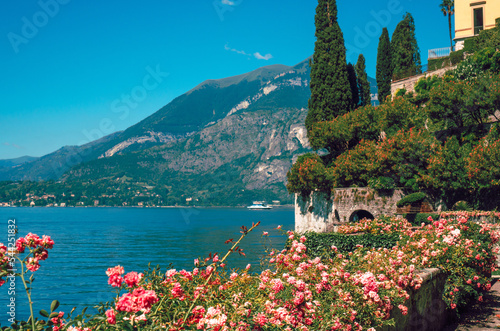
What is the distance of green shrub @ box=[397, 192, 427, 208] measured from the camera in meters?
26.6

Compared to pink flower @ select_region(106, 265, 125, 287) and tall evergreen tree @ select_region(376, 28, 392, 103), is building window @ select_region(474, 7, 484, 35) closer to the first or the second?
tall evergreen tree @ select_region(376, 28, 392, 103)

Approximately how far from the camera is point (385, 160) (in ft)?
93.0

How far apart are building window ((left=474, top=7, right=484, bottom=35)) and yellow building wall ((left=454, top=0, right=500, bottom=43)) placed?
0.73 feet

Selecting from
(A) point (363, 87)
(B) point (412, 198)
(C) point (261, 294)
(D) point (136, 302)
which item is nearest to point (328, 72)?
(A) point (363, 87)

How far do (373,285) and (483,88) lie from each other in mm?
24377

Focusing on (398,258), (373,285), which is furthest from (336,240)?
(373,285)

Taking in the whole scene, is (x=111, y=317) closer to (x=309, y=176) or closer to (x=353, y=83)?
(x=309, y=176)

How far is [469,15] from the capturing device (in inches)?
1361

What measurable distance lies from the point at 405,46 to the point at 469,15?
26.5 ft

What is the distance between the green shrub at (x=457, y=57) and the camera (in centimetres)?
3250

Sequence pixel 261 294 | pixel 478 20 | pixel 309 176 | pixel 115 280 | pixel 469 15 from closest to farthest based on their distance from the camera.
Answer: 1. pixel 115 280
2. pixel 261 294
3. pixel 309 176
4. pixel 478 20
5. pixel 469 15

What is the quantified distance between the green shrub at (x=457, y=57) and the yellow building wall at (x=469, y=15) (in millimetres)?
3150

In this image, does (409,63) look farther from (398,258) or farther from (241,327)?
(241,327)

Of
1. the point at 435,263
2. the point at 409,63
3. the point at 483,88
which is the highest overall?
the point at 409,63
